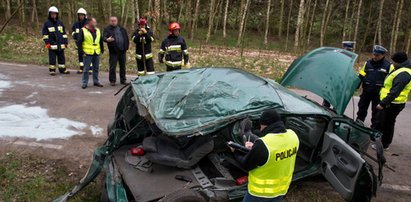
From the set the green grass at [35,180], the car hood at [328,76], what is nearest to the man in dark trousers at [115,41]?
the green grass at [35,180]

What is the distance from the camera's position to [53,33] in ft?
32.2

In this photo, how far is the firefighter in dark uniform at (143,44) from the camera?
891 cm

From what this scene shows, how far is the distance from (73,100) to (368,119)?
6.52 m

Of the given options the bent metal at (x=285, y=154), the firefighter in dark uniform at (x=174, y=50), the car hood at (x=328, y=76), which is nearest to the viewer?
the bent metal at (x=285, y=154)

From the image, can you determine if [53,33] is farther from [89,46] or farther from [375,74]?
[375,74]

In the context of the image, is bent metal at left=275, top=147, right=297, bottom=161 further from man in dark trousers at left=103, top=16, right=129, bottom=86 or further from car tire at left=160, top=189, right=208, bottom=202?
man in dark trousers at left=103, top=16, right=129, bottom=86

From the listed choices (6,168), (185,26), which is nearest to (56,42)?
(6,168)

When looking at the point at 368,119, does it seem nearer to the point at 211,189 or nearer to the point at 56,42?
the point at 211,189

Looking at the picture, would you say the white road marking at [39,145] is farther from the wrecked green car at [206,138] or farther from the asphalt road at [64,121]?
the wrecked green car at [206,138]

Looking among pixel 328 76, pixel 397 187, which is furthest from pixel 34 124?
pixel 397 187

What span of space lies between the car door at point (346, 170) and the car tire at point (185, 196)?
1.54 m

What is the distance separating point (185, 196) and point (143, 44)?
20.1 feet

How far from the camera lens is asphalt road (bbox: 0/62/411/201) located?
5.33 metres

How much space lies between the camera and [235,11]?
29422 millimetres
